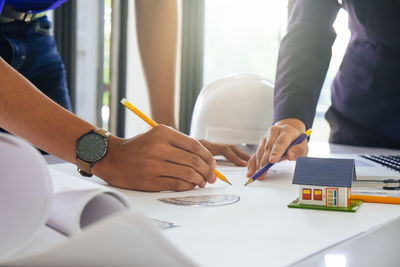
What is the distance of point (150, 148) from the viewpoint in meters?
0.76

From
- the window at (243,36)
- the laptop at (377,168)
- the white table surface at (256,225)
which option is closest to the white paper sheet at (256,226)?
the white table surface at (256,225)

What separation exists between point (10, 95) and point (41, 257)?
0.49 m

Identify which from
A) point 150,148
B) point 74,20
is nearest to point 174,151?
point 150,148

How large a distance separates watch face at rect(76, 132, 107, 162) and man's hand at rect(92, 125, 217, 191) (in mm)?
15

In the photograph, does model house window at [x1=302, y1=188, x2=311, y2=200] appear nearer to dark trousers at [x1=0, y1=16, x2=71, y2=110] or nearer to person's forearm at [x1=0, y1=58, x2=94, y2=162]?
person's forearm at [x1=0, y1=58, x2=94, y2=162]

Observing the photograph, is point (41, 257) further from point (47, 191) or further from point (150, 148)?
point (150, 148)

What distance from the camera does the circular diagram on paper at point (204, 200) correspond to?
646mm

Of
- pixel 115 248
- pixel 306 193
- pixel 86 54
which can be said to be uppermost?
pixel 115 248

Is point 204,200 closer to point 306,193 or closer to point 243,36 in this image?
point 306,193

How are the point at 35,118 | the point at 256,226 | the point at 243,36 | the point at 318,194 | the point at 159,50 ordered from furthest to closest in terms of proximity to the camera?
the point at 243,36
the point at 159,50
the point at 35,118
the point at 318,194
the point at 256,226

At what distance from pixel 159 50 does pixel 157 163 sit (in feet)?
2.48

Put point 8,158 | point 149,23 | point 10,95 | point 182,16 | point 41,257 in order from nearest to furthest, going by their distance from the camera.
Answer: point 41,257
point 8,158
point 10,95
point 149,23
point 182,16

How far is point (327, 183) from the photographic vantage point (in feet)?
2.02

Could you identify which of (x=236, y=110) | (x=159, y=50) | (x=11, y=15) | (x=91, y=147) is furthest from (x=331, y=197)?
(x=11, y=15)
